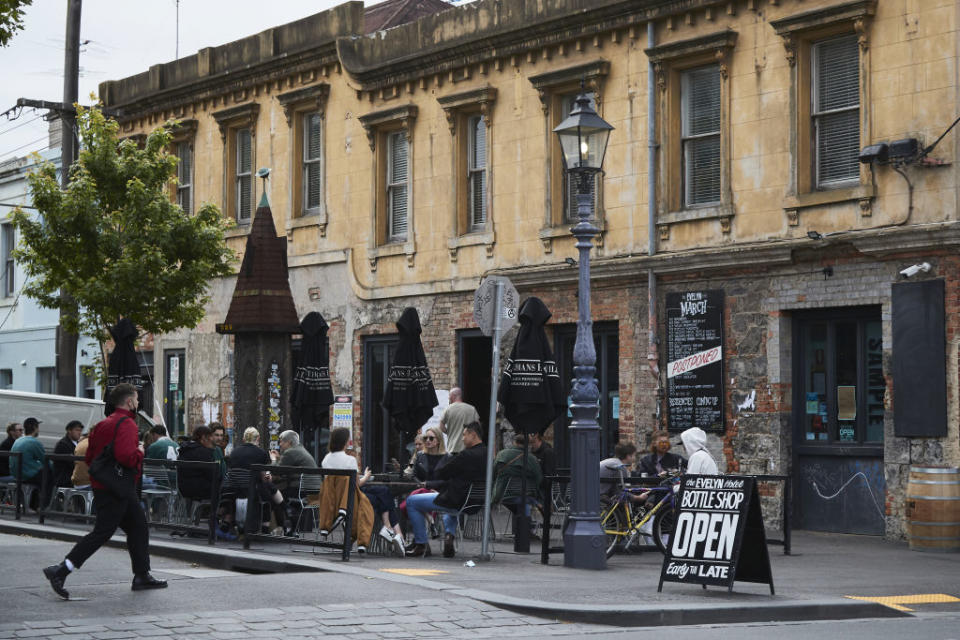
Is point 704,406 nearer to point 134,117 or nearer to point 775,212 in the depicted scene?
point 775,212

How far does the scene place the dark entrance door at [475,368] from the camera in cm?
2527

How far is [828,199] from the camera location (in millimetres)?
19609

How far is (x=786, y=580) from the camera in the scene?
14352 millimetres

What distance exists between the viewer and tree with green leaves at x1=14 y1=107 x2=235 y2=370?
26.6m

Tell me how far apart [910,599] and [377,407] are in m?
15.1

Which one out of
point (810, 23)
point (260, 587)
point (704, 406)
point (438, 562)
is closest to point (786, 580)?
A: point (438, 562)

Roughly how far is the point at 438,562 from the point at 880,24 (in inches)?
354

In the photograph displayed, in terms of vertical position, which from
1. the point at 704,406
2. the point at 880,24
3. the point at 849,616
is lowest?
the point at 849,616

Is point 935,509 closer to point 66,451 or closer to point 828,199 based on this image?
point 828,199

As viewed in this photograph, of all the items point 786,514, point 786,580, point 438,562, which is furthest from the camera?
point 786,514

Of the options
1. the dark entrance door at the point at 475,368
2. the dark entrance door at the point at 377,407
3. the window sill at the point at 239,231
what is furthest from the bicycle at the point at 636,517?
the window sill at the point at 239,231

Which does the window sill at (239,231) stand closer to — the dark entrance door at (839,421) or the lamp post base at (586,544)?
the dark entrance door at (839,421)

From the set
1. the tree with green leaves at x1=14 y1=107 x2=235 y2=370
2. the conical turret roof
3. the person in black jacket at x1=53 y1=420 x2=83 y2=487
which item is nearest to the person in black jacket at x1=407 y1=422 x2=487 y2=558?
the conical turret roof

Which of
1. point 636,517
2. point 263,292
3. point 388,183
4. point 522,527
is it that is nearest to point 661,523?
point 636,517
